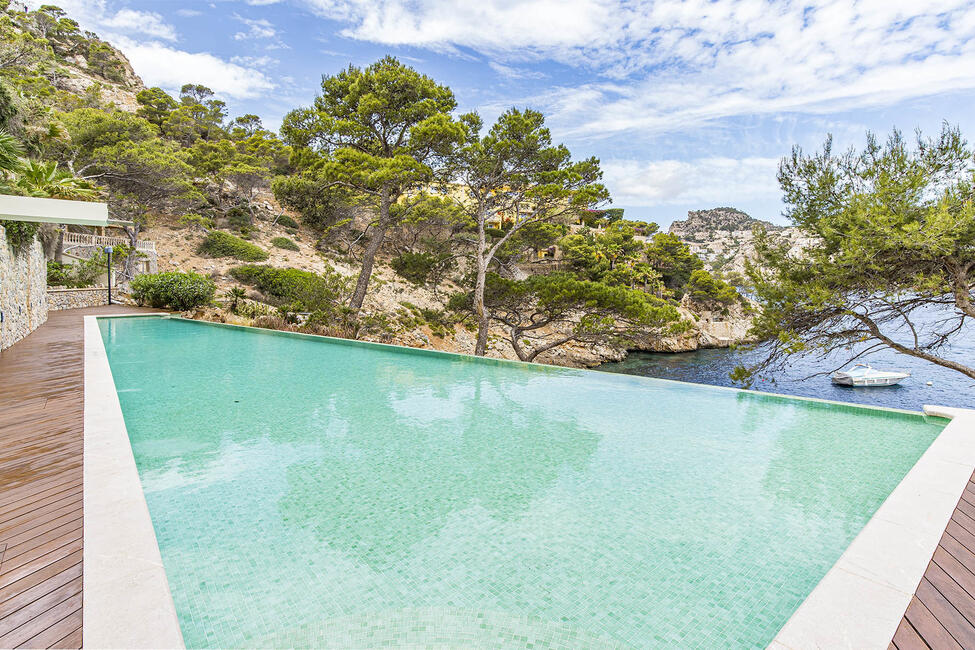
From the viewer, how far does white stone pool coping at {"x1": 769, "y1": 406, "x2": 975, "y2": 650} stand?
1.58 metres

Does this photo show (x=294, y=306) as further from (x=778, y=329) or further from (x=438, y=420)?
(x=778, y=329)

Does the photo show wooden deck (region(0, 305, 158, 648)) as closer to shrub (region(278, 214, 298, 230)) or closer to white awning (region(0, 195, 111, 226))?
Result: white awning (region(0, 195, 111, 226))

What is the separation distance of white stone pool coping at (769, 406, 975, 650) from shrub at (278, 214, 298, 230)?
30.2 meters

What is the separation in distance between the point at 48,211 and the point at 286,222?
81.7ft

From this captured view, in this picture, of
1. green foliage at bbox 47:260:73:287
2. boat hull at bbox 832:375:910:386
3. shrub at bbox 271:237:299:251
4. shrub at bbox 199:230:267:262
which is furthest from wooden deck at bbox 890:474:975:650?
shrub at bbox 271:237:299:251

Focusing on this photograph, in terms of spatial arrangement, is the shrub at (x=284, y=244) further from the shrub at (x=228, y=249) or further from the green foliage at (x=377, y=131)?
the green foliage at (x=377, y=131)

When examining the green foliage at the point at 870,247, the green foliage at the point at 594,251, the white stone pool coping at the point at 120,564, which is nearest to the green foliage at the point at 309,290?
the white stone pool coping at the point at 120,564

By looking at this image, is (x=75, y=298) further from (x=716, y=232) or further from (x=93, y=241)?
(x=716, y=232)

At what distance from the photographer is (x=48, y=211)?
16.0 ft

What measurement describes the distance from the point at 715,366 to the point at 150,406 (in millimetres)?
22767

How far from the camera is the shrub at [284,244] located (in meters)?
25.0

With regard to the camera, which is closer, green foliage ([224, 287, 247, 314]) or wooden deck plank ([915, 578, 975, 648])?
wooden deck plank ([915, 578, 975, 648])

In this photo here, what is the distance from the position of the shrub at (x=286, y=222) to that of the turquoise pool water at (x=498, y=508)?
80.6ft

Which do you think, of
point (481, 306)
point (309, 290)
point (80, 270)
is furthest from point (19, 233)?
point (80, 270)
